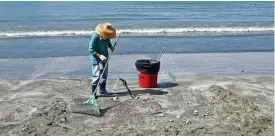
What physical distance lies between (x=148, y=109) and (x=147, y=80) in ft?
5.52

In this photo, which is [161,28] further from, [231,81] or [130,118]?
[130,118]

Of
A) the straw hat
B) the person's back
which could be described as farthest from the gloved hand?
the straw hat

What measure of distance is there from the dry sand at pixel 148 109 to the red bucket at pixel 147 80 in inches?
6.9

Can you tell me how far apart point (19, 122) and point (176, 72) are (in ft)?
18.1

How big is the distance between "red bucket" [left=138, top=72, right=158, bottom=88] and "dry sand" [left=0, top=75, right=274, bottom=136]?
0.18 meters

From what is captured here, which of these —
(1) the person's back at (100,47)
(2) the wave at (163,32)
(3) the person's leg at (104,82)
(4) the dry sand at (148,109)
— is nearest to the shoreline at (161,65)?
(4) the dry sand at (148,109)

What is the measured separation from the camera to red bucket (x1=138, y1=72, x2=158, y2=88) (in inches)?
358

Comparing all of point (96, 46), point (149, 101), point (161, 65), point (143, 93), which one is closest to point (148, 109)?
point (149, 101)

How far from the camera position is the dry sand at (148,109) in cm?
652

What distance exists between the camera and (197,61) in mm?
13047

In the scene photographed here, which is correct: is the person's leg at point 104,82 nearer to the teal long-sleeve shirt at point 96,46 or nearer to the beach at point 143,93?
the beach at point 143,93

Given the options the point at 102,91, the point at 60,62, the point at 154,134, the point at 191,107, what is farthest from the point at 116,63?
the point at 154,134

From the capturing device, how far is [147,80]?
9148mm

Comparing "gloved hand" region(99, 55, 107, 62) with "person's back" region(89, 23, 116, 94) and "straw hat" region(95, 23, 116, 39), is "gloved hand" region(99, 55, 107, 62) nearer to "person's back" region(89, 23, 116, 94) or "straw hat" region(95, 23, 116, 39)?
"person's back" region(89, 23, 116, 94)
